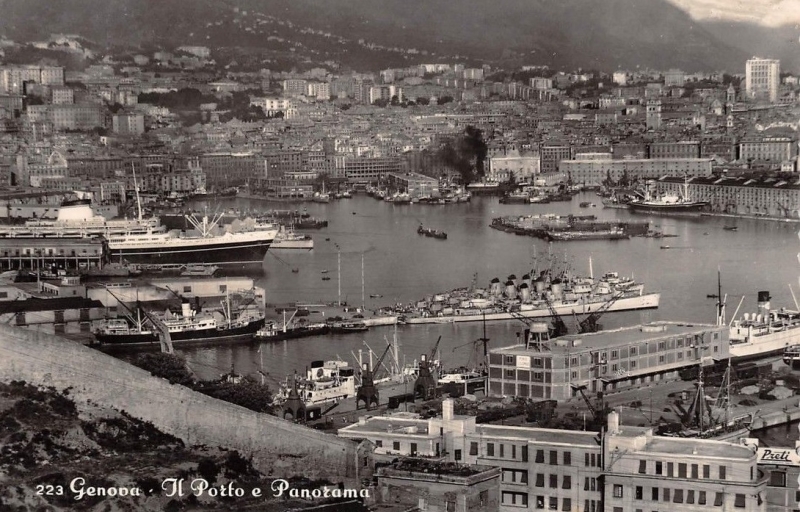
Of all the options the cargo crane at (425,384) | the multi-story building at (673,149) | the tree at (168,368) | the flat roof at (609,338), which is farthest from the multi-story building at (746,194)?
the tree at (168,368)

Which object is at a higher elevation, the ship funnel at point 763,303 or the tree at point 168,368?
the tree at point 168,368

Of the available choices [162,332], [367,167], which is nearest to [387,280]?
[162,332]

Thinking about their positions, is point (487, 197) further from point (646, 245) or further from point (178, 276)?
point (178, 276)

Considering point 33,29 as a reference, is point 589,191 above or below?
below

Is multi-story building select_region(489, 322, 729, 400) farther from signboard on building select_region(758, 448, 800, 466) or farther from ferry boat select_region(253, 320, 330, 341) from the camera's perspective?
ferry boat select_region(253, 320, 330, 341)

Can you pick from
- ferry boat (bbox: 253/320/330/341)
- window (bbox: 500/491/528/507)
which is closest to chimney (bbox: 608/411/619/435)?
window (bbox: 500/491/528/507)

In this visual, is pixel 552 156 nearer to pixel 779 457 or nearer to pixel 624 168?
pixel 624 168

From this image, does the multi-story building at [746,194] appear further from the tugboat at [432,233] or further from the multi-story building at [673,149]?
the tugboat at [432,233]

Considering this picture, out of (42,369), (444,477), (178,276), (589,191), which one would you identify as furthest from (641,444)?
(589,191)
